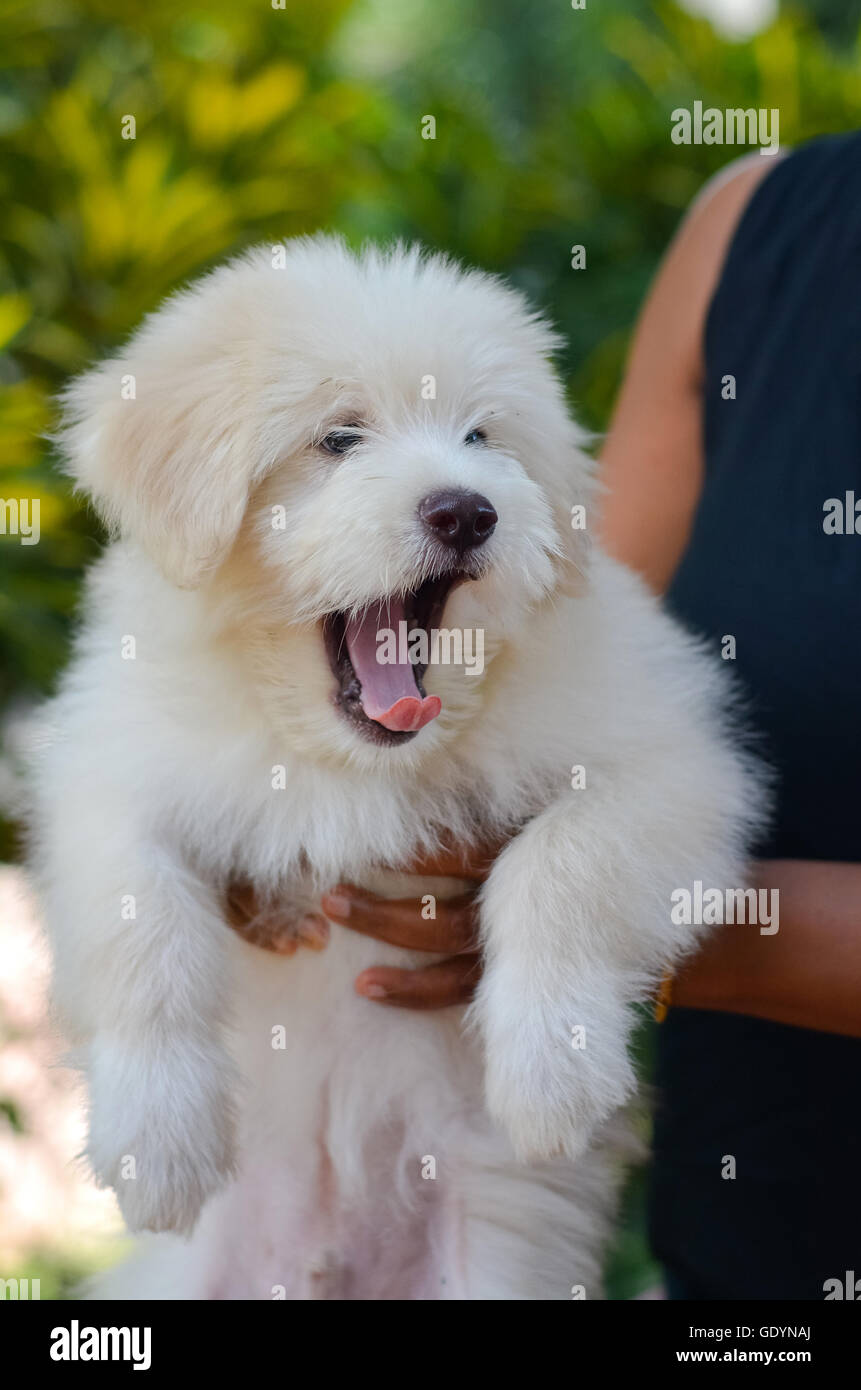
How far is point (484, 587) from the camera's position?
176cm

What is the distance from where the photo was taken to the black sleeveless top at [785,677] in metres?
2.09

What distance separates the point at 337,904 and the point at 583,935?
1.26ft

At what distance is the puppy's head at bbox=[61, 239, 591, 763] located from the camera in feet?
5.60

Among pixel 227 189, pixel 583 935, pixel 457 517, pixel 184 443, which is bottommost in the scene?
pixel 583 935

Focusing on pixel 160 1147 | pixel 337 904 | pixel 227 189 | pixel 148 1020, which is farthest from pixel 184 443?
pixel 227 189

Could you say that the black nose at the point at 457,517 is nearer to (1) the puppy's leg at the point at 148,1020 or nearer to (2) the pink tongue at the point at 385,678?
(2) the pink tongue at the point at 385,678

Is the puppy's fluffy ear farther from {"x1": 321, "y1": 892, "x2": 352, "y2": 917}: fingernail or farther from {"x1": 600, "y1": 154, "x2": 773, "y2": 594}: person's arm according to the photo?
{"x1": 600, "y1": 154, "x2": 773, "y2": 594}: person's arm

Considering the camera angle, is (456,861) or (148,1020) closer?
(148,1020)

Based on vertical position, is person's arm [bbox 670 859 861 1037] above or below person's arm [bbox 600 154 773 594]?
below

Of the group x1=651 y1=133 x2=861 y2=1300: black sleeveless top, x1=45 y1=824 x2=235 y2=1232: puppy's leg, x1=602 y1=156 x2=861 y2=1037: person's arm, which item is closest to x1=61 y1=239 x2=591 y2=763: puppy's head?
x1=45 y1=824 x2=235 y2=1232: puppy's leg

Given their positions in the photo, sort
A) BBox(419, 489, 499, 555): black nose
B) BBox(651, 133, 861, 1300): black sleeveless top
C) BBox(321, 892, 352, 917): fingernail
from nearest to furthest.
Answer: BBox(419, 489, 499, 555): black nose
BBox(321, 892, 352, 917): fingernail
BBox(651, 133, 861, 1300): black sleeveless top

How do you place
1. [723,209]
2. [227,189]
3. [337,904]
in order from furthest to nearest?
[227,189]
[723,209]
[337,904]

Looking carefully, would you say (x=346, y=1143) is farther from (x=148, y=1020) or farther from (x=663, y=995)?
(x=663, y=995)

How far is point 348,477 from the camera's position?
174cm
